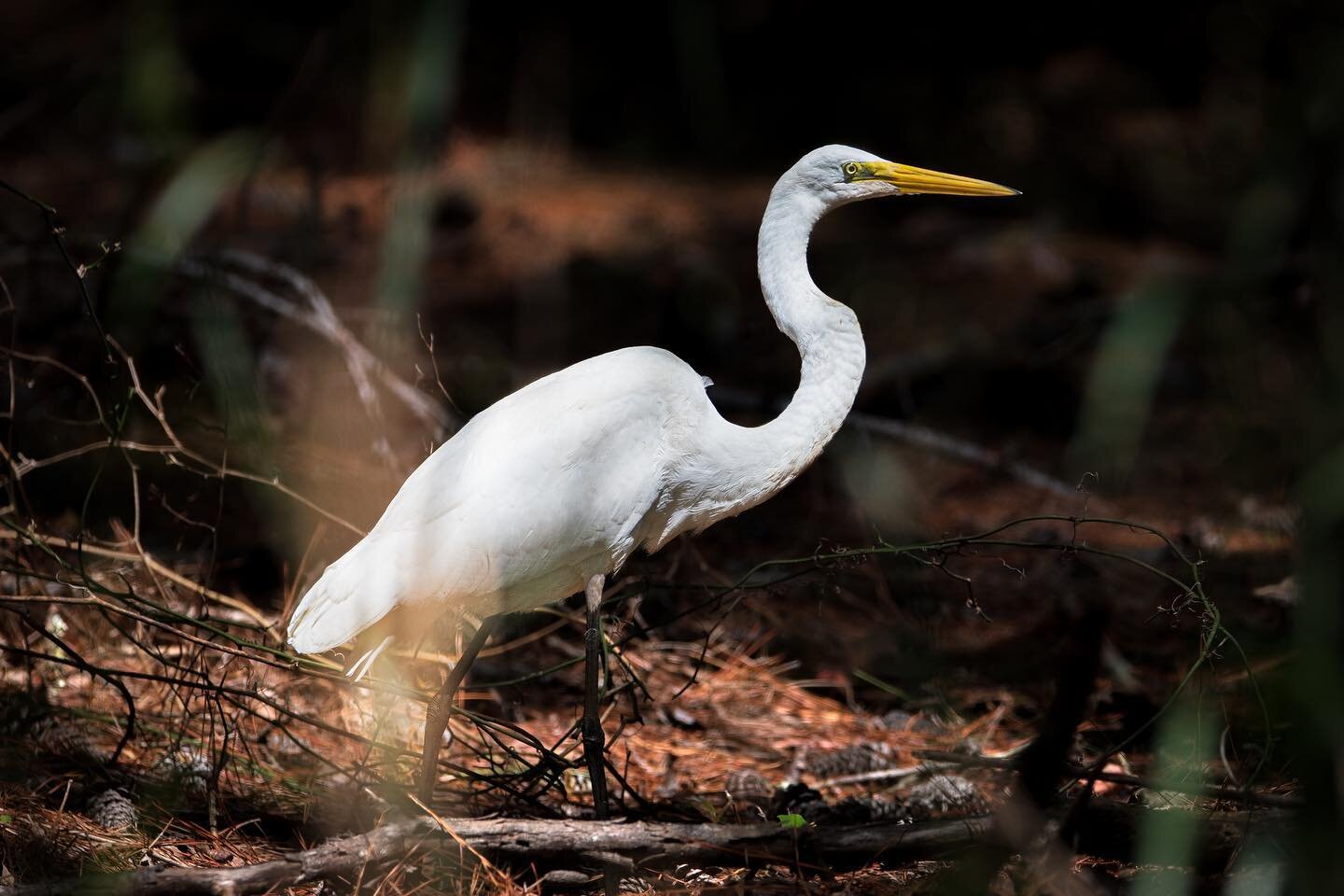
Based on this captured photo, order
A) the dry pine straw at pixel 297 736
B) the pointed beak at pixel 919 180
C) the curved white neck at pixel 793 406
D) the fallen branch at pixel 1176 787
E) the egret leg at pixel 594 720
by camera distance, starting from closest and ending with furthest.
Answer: the fallen branch at pixel 1176 787 < the dry pine straw at pixel 297 736 < the egret leg at pixel 594 720 < the curved white neck at pixel 793 406 < the pointed beak at pixel 919 180

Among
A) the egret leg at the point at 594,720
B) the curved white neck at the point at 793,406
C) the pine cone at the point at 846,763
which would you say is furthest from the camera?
the pine cone at the point at 846,763

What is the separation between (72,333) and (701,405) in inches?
95.3

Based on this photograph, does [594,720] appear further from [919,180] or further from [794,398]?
[919,180]

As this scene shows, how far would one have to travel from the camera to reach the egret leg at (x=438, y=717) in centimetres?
256

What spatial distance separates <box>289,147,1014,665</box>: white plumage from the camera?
2.54m

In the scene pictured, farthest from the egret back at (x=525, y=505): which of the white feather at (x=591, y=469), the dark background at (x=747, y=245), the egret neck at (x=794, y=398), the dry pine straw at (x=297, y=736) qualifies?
the dry pine straw at (x=297, y=736)

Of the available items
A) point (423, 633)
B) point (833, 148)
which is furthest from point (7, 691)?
point (833, 148)

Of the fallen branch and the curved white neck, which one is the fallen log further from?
the curved white neck

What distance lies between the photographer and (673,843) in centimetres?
227

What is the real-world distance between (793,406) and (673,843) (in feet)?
3.23

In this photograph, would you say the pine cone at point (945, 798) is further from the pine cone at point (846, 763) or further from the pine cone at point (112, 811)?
the pine cone at point (112, 811)

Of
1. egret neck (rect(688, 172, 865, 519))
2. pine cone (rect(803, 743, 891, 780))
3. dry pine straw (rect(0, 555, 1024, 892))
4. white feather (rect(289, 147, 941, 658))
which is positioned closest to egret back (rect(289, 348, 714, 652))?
white feather (rect(289, 147, 941, 658))

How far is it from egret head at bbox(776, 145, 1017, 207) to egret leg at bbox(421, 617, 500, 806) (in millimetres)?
A: 1265

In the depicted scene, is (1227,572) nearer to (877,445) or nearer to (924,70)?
(877,445)
